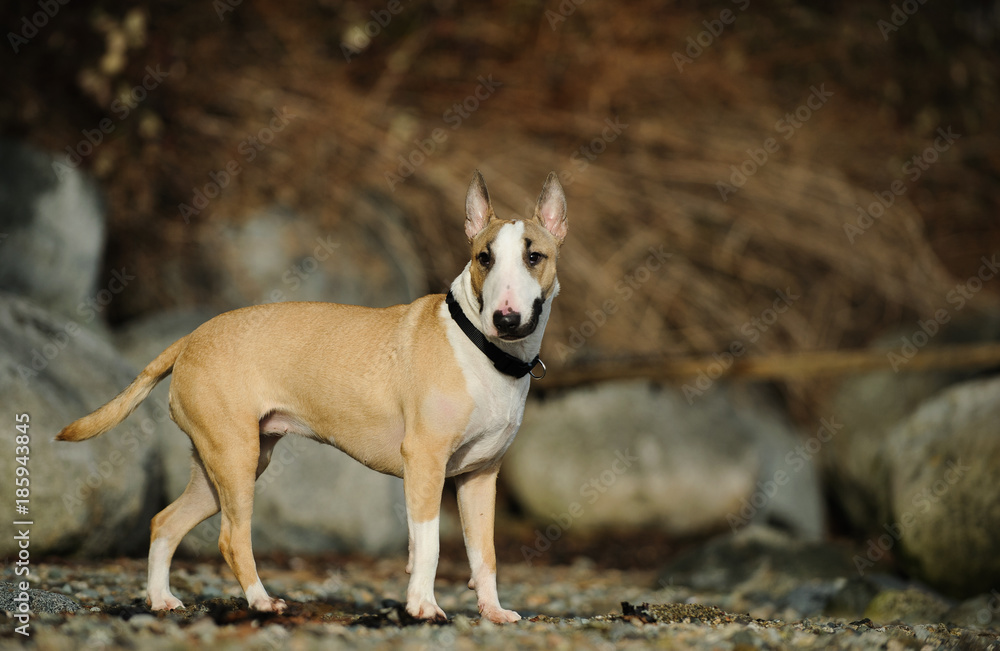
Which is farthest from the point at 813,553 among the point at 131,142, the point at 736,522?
the point at 131,142

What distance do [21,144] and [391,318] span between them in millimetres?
5928

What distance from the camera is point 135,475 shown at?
688cm

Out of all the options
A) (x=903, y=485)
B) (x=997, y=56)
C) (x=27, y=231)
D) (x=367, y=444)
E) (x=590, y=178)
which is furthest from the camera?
(x=997, y=56)

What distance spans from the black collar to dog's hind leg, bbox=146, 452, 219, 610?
1.67 metres

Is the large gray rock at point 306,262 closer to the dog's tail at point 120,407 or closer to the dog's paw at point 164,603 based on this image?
the dog's tail at point 120,407

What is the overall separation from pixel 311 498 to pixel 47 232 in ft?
11.7

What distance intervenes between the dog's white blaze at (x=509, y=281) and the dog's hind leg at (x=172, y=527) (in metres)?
1.92

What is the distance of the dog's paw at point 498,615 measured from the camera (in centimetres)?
465

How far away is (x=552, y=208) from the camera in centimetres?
499

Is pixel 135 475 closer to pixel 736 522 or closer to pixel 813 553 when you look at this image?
pixel 813 553
